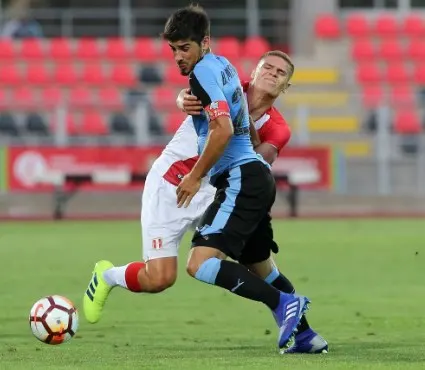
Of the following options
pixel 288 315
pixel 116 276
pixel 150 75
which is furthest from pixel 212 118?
pixel 150 75

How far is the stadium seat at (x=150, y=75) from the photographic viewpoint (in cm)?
2853

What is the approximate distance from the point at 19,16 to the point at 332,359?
76.9 ft

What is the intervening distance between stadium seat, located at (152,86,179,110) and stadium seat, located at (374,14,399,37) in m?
→ 5.80

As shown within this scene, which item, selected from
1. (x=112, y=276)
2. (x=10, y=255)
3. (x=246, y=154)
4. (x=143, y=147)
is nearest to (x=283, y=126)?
(x=246, y=154)

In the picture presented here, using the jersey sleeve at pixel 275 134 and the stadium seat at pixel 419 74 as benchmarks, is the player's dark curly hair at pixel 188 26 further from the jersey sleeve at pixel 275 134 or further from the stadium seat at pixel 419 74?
the stadium seat at pixel 419 74

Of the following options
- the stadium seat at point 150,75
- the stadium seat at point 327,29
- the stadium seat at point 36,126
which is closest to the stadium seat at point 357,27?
the stadium seat at point 327,29

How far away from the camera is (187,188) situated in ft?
25.4

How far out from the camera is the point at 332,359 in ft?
25.5

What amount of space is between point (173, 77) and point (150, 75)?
1.58 ft

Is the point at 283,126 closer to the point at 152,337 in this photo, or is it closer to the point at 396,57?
the point at 152,337

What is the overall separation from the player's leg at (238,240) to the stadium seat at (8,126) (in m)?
17.7

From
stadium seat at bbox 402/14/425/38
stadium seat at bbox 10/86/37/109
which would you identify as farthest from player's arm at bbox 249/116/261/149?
stadium seat at bbox 402/14/425/38

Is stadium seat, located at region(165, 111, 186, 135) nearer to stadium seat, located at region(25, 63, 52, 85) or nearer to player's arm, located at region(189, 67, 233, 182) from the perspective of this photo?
stadium seat, located at region(25, 63, 52, 85)

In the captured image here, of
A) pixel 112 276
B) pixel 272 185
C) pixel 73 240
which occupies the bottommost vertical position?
pixel 73 240
